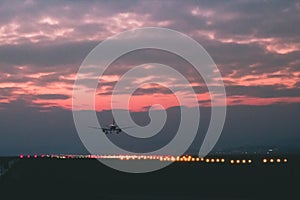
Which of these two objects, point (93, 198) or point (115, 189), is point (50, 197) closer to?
point (93, 198)

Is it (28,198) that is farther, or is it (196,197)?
(196,197)

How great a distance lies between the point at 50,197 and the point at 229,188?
19.1m

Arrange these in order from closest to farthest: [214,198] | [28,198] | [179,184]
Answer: [28,198] → [214,198] → [179,184]

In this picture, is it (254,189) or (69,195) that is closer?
(69,195)

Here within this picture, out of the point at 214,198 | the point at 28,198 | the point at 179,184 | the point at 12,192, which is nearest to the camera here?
the point at 28,198

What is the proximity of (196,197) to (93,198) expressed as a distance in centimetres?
865

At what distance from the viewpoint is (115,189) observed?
175 ft

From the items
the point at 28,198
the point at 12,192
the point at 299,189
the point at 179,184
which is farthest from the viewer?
the point at 179,184

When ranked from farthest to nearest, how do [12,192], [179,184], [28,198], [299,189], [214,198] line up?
[179,184]
[299,189]
[12,192]
[214,198]
[28,198]

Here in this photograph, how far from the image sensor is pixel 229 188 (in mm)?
54969

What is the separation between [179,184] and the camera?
199ft

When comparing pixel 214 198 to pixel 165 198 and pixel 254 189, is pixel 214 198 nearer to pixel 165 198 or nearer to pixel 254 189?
pixel 165 198

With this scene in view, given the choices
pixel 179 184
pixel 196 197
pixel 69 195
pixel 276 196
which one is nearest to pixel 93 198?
pixel 69 195

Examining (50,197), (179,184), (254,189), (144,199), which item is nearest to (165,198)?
(144,199)
